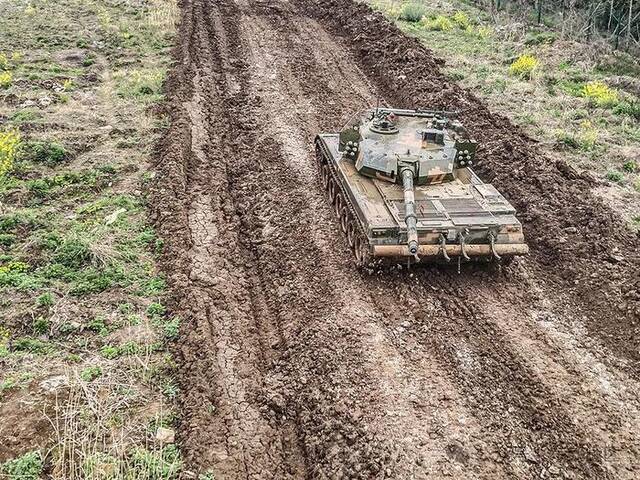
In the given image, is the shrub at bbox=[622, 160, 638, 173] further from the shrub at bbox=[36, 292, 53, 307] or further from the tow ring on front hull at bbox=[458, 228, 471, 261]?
the shrub at bbox=[36, 292, 53, 307]

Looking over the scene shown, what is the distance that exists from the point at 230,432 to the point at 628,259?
7.30m

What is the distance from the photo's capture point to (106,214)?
1221cm

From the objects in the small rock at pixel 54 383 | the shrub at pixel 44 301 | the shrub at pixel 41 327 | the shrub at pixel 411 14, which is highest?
the shrub at pixel 411 14

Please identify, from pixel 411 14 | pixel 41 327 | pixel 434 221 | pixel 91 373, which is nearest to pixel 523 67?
pixel 411 14

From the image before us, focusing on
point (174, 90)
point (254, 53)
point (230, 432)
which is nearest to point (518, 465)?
point (230, 432)

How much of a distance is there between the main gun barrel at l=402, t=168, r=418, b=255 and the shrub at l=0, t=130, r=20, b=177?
8419 millimetres

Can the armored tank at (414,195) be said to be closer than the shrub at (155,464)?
No

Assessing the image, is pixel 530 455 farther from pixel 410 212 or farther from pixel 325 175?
pixel 325 175

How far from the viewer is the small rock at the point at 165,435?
7.41m

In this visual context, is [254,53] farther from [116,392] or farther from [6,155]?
[116,392]

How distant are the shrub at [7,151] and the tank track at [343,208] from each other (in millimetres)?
6575

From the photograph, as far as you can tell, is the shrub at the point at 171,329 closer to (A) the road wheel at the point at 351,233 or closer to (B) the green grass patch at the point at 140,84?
(A) the road wheel at the point at 351,233

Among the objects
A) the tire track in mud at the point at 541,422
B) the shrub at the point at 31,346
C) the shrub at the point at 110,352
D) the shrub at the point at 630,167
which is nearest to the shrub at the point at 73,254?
the shrub at the point at 31,346

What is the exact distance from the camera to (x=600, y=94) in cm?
1764
